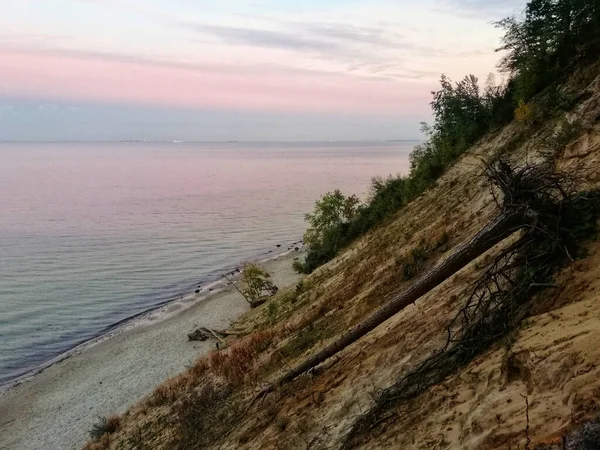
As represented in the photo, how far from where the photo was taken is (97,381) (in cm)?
2597

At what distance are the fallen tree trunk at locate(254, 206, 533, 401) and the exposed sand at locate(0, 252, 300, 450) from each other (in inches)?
529

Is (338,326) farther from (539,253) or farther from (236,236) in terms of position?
(236,236)

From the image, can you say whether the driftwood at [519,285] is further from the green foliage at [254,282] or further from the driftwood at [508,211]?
the green foliage at [254,282]

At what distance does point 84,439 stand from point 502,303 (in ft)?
61.5

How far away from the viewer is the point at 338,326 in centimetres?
1520

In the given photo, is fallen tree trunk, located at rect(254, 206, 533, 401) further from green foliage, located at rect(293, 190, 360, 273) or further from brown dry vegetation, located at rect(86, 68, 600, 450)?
green foliage, located at rect(293, 190, 360, 273)

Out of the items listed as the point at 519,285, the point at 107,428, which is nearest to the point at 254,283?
the point at 107,428

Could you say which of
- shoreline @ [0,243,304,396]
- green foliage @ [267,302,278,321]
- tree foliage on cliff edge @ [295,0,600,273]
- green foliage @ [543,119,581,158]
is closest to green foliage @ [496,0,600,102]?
tree foliage on cliff edge @ [295,0,600,273]

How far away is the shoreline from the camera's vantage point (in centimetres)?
2766

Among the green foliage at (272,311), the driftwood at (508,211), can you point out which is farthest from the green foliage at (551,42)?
the green foliage at (272,311)

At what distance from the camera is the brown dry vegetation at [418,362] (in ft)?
20.8

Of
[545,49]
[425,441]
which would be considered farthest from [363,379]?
[545,49]

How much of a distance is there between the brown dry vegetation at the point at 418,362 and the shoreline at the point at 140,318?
1319cm

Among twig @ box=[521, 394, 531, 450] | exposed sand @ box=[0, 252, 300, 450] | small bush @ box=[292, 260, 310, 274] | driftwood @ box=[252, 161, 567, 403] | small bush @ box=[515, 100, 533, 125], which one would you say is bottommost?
exposed sand @ box=[0, 252, 300, 450]
